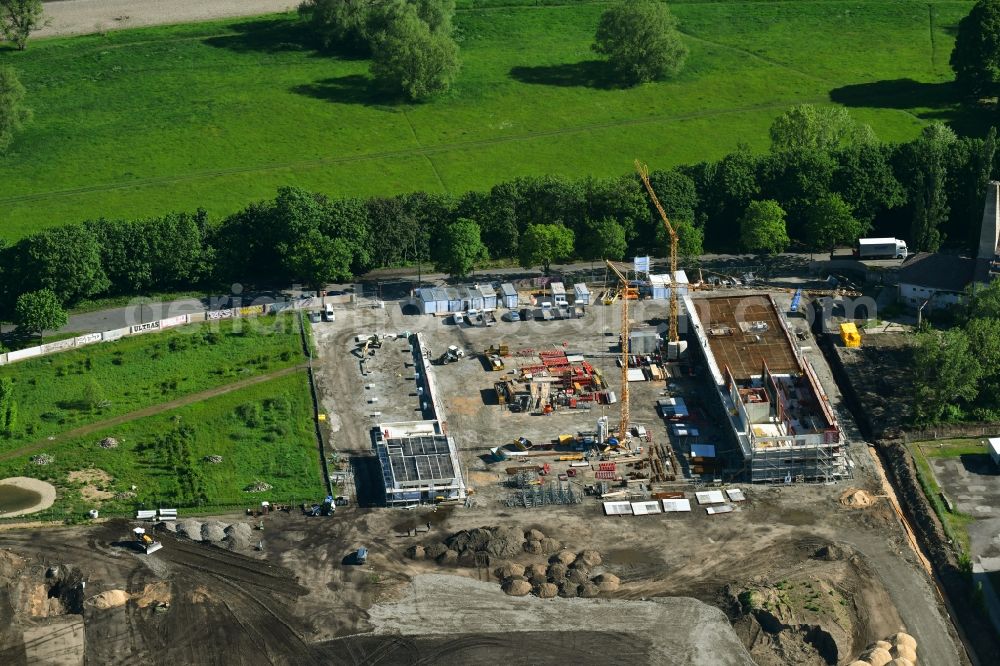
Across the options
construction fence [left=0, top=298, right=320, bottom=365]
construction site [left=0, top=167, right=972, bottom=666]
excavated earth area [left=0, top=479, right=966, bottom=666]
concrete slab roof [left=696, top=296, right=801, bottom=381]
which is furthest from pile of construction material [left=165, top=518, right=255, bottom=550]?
concrete slab roof [left=696, top=296, right=801, bottom=381]

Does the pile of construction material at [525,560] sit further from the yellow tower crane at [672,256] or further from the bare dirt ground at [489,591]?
the yellow tower crane at [672,256]

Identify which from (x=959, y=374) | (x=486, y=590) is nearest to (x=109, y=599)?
(x=486, y=590)

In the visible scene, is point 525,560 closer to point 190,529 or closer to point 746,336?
point 190,529

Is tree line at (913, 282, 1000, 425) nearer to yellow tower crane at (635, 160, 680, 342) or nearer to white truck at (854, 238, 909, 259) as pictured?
yellow tower crane at (635, 160, 680, 342)

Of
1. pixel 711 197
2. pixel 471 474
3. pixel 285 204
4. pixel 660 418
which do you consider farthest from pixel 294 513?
pixel 711 197

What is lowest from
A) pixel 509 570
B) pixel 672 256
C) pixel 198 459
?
pixel 509 570

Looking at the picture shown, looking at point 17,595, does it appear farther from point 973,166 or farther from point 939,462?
point 973,166
